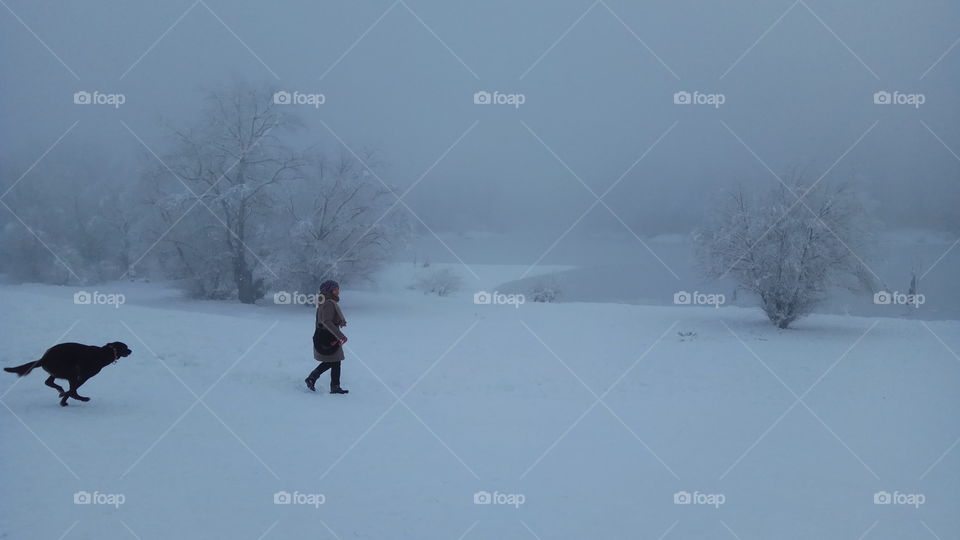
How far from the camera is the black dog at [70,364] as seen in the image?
26.7 feet

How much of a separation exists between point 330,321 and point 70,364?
4019 millimetres

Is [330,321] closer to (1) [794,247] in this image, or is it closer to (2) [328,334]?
(2) [328,334]

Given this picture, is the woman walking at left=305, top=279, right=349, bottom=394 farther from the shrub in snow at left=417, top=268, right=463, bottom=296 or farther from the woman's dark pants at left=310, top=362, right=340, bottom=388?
the shrub in snow at left=417, top=268, right=463, bottom=296

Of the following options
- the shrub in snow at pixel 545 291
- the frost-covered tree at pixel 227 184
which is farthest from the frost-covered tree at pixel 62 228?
the shrub in snow at pixel 545 291

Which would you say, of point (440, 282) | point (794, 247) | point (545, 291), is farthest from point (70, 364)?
point (545, 291)

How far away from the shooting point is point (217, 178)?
28859 mm

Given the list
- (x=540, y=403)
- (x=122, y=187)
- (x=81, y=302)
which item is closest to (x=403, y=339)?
(x=540, y=403)

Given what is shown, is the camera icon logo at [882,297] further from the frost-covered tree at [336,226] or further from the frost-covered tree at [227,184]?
the frost-covered tree at [227,184]

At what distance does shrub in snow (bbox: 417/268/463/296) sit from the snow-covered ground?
2233cm

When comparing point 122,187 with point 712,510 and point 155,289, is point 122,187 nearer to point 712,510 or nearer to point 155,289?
point 155,289

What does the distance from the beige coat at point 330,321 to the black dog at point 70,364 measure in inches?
131

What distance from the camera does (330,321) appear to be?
1071 centimetres

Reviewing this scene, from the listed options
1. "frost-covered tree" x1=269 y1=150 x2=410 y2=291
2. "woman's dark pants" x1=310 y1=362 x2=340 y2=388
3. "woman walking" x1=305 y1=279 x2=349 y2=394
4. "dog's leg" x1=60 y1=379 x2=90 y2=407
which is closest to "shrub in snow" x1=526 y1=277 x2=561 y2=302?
"frost-covered tree" x1=269 y1=150 x2=410 y2=291

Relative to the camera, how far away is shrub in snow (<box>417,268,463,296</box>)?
130 feet
